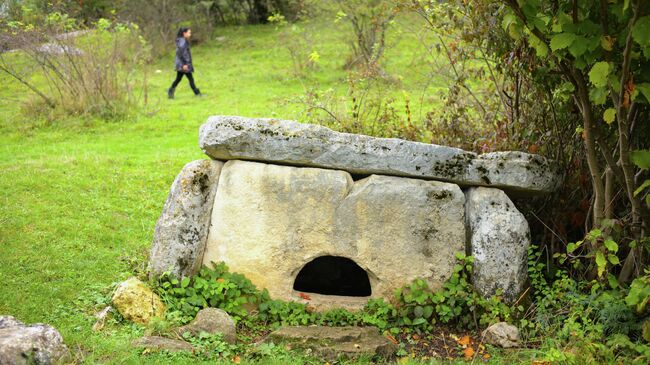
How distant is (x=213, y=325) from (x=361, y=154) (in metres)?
1.90

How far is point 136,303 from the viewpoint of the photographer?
577 centimetres

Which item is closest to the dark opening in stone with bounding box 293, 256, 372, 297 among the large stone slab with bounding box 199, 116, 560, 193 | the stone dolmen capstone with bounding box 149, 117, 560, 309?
the stone dolmen capstone with bounding box 149, 117, 560, 309

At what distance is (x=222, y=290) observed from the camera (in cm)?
613

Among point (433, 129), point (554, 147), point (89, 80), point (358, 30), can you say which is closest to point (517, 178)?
point (554, 147)

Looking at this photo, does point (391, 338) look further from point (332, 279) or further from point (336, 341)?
point (332, 279)

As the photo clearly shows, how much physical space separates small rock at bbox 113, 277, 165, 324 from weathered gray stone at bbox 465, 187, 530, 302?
8.97 feet

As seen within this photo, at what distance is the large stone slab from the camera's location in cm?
611

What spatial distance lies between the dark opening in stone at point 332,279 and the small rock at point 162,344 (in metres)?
2.18

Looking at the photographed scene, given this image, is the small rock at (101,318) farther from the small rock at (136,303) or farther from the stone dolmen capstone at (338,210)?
the stone dolmen capstone at (338,210)

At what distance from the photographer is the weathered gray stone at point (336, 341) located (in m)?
Answer: 5.34

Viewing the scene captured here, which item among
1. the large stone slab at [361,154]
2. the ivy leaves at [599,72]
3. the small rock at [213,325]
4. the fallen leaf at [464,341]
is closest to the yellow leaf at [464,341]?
the fallen leaf at [464,341]

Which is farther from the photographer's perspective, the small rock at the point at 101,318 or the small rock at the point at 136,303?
the small rock at the point at 136,303

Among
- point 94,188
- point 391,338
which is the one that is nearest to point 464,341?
point 391,338

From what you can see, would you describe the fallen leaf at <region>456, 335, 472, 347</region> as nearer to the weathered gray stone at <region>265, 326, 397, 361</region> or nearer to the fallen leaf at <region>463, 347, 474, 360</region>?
the fallen leaf at <region>463, 347, 474, 360</region>
